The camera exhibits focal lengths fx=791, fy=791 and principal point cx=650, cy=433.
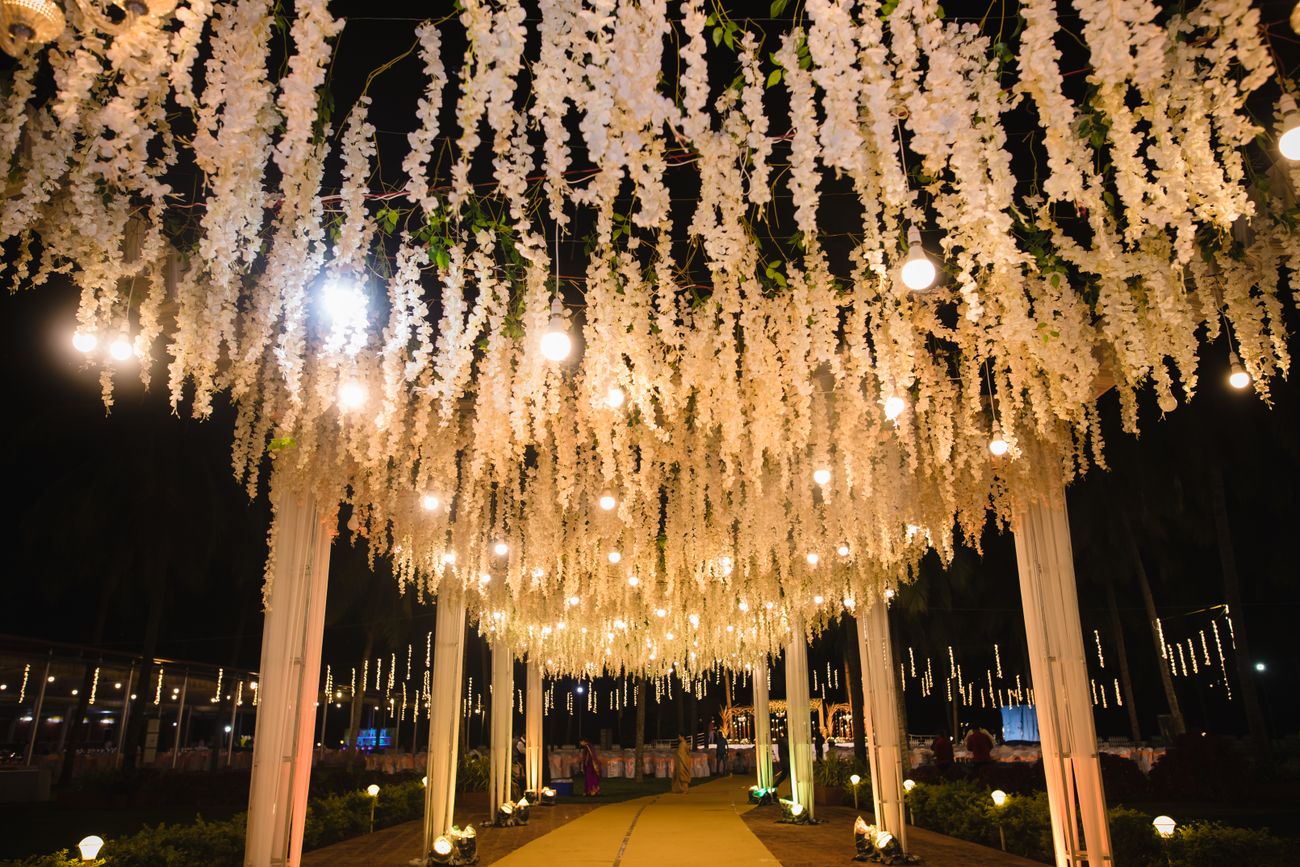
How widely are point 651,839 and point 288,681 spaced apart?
6.39 metres

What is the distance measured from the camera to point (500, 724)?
10.7 meters

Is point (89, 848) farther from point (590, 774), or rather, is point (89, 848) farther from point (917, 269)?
point (590, 774)

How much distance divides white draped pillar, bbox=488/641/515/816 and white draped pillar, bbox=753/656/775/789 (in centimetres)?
456

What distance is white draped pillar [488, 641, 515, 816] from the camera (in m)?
10.6

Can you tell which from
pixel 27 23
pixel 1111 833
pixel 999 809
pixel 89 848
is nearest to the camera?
pixel 27 23

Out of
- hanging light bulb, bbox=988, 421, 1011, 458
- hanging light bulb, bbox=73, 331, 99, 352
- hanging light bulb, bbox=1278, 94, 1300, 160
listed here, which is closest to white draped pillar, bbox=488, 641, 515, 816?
hanging light bulb, bbox=988, 421, 1011, 458

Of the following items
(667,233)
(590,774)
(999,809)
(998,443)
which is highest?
(667,233)

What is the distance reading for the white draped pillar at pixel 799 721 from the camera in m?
11.0

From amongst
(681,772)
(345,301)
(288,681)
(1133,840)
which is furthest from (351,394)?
(681,772)

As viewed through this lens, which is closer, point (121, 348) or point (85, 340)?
point (85, 340)

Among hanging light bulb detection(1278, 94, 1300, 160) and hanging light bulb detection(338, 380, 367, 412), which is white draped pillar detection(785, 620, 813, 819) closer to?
hanging light bulb detection(338, 380, 367, 412)

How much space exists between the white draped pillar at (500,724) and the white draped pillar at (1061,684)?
282 inches

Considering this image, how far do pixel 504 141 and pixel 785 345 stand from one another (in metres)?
2.05

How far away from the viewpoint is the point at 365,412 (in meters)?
4.70
